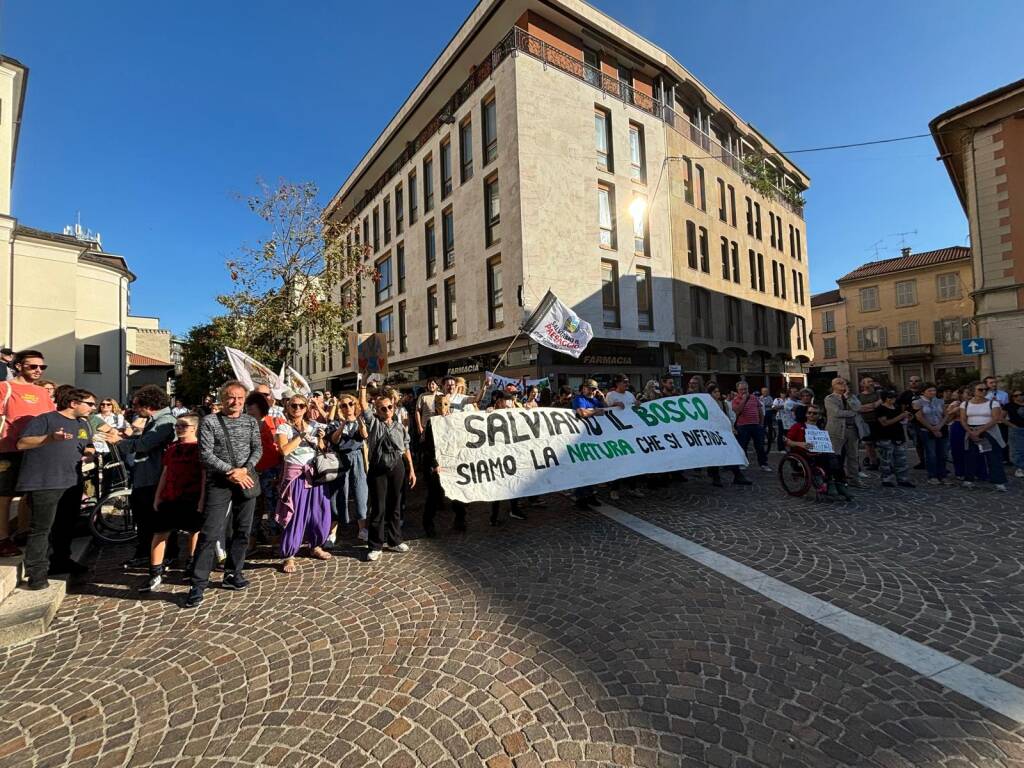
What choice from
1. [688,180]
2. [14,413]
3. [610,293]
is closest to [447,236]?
[610,293]

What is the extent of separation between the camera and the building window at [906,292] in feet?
131

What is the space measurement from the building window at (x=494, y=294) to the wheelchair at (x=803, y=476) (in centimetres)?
1376

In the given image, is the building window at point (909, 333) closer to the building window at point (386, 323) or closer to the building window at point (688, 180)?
the building window at point (688, 180)

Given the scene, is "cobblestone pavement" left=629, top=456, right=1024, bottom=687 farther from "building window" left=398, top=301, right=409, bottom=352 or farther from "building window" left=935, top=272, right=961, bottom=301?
"building window" left=935, top=272, right=961, bottom=301

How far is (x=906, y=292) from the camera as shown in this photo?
40.5 m

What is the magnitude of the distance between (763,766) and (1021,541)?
5037mm

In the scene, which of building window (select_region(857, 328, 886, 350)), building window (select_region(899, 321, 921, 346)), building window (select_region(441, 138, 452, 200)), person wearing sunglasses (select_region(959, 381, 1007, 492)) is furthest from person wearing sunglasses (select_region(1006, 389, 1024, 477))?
building window (select_region(857, 328, 886, 350))

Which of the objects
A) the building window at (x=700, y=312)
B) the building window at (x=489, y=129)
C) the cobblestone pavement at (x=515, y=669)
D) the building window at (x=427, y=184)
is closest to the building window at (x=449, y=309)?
the building window at (x=427, y=184)

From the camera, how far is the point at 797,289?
34094 mm

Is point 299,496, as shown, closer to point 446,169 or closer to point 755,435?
point 755,435

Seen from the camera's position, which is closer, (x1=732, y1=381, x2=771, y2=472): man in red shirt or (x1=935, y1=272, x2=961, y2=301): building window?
(x1=732, y1=381, x2=771, y2=472): man in red shirt

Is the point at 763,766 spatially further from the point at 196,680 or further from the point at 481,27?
the point at 481,27

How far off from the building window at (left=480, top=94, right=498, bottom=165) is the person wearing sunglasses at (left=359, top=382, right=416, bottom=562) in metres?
17.6

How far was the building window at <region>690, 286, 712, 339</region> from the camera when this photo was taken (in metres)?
24.1
